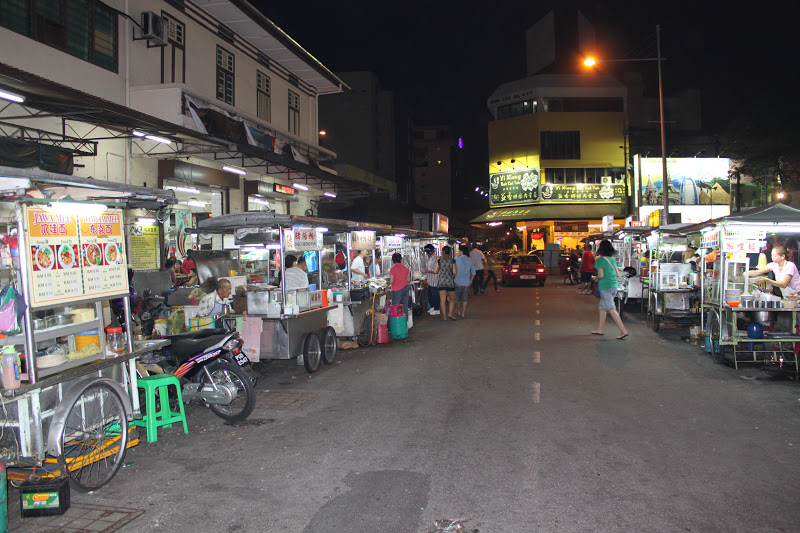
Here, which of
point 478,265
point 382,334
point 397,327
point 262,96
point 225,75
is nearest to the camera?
point 382,334

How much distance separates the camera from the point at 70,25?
12.0 m

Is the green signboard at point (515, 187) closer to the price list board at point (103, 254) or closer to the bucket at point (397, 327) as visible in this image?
the bucket at point (397, 327)

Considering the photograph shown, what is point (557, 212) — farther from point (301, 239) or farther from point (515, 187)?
point (301, 239)

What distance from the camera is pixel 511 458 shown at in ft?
17.6

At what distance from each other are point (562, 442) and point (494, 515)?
1.88 meters

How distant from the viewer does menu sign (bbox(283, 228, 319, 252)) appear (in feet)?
31.5

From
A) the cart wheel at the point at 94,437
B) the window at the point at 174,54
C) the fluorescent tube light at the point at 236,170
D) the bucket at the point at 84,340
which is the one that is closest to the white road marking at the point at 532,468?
the cart wheel at the point at 94,437

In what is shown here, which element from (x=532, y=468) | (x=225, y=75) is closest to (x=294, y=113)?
(x=225, y=75)

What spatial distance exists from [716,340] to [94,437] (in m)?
9.90

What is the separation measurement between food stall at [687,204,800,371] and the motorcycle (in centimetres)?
794

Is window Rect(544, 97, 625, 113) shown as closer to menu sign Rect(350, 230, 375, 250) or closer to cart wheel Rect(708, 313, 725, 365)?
menu sign Rect(350, 230, 375, 250)

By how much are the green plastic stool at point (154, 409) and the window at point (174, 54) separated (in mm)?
11547

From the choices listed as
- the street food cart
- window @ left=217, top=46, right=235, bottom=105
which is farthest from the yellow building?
the street food cart

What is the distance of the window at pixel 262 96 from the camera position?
67.5 ft
